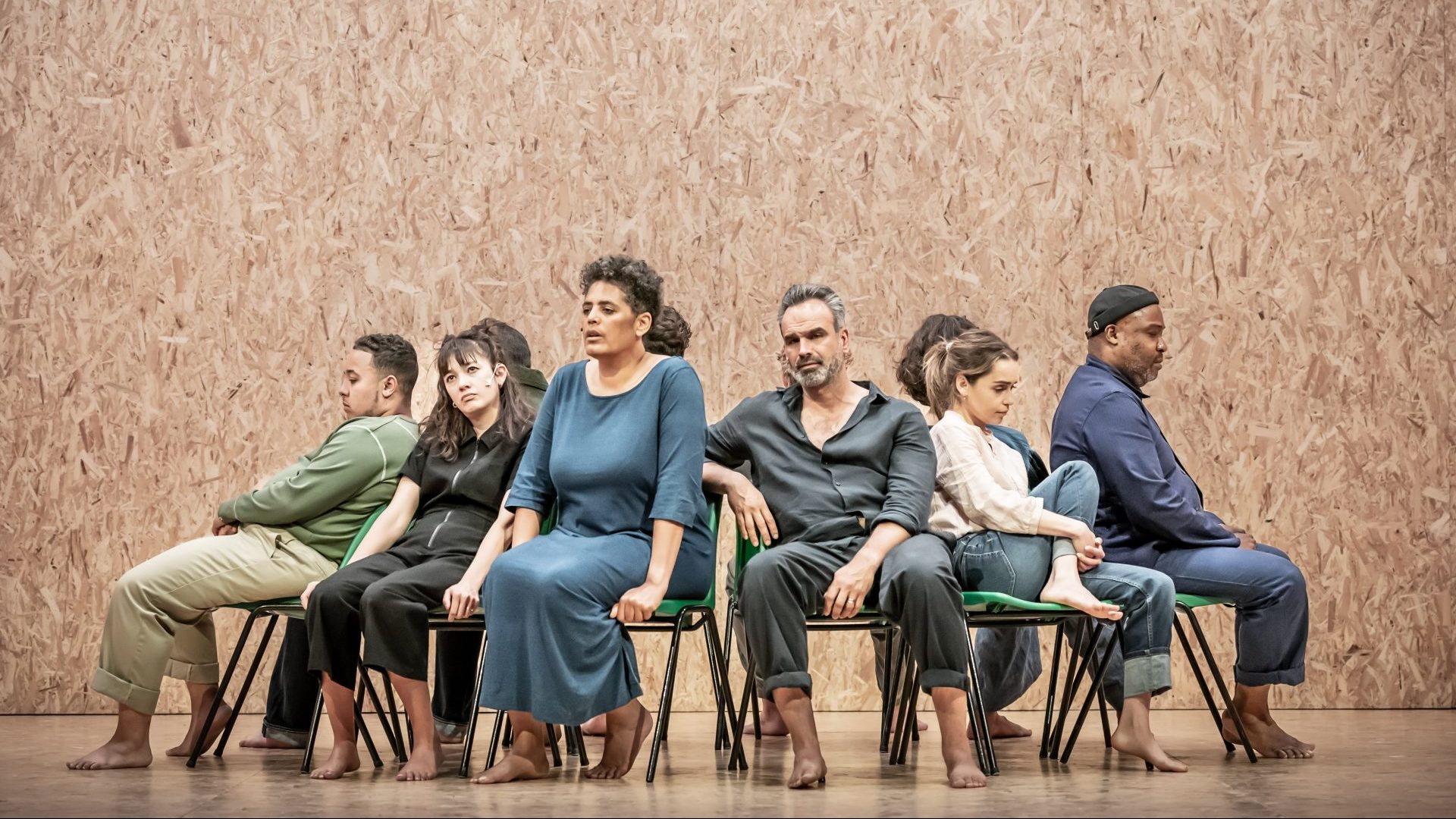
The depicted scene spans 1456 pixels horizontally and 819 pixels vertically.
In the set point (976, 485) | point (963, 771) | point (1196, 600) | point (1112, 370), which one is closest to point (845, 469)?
point (976, 485)

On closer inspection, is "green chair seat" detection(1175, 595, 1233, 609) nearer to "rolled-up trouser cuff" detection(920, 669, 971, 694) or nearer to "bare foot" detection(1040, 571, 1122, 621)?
"bare foot" detection(1040, 571, 1122, 621)

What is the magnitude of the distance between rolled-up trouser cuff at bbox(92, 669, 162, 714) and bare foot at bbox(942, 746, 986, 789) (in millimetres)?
2129

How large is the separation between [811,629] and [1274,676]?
4.25ft

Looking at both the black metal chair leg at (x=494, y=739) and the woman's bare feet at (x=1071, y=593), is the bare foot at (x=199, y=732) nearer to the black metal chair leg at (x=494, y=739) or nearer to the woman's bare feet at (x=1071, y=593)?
the black metal chair leg at (x=494, y=739)

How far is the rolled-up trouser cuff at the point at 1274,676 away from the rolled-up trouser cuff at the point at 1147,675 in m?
0.44

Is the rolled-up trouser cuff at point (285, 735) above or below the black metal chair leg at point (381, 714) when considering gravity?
below

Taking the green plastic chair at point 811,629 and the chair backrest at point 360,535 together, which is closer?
the green plastic chair at point 811,629

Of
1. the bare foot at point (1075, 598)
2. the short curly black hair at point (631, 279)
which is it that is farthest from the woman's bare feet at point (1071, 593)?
the short curly black hair at point (631, 279)

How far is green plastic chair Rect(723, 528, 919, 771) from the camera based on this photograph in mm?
3629

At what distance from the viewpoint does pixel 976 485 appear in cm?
373

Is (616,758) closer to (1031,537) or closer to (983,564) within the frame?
(983,564)

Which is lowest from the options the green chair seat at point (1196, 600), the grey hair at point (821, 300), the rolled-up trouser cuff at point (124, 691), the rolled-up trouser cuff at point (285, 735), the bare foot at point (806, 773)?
the rolled-up trouser cuff at point (285, 735)

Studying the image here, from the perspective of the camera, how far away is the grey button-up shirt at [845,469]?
367 centimetres

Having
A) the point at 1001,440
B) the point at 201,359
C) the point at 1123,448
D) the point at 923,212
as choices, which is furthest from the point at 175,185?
the point at 1123,448
